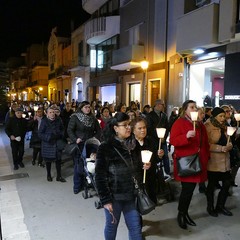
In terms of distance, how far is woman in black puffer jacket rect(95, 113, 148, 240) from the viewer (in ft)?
10.9

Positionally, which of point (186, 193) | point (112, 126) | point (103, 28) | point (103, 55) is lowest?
point (186, 193)

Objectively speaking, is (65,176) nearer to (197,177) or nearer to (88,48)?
(197,177)

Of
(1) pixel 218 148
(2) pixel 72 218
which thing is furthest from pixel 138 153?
(2) pixel 72 218

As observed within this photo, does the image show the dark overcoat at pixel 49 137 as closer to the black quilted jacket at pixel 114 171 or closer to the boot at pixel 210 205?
the boot at pixel 210 205

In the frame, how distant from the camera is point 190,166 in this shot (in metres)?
4.56

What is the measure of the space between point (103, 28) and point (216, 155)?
2083 centimetres

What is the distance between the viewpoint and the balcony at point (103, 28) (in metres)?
23.7

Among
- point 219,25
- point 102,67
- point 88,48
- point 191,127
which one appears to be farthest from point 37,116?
point 88,48

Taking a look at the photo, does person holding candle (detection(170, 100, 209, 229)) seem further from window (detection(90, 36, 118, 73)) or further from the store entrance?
window (detection(90, 36, 118, 73))

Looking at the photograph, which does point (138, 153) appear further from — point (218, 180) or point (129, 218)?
point (218, 180)

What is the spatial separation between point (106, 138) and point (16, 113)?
6.41 meters

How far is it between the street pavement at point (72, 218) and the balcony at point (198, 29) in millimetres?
8156

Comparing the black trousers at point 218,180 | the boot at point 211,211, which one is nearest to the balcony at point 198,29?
the black trousers at point 218,180

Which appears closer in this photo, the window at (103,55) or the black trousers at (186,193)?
the black trousers at (186,193)
